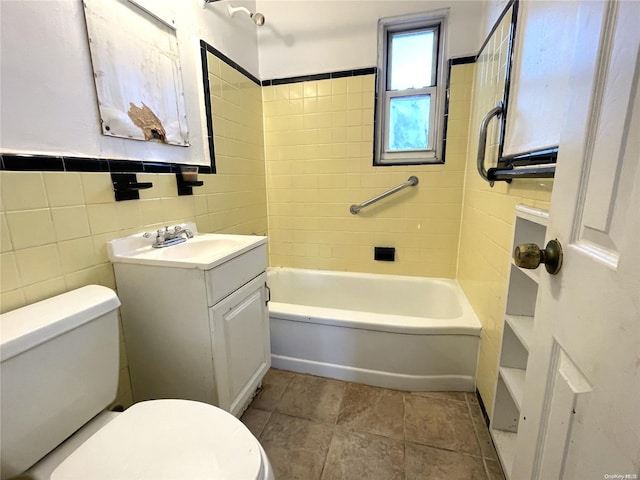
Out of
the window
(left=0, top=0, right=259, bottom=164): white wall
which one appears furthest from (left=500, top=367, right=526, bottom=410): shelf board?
(left=0, top=0, right=259, bottom=164): white wall

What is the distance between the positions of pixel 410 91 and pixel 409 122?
7.9 inches

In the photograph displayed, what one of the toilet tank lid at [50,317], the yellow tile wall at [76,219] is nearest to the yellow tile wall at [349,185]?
the yellow tile wall at [76,219]

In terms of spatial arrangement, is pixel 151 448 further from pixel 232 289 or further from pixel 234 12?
pixel 234 12

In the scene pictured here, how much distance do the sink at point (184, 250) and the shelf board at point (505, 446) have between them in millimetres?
1325

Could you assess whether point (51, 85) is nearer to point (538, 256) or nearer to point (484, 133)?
point (538, 256)

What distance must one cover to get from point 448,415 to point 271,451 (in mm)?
861

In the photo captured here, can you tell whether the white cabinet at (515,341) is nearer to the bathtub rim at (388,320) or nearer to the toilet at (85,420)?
the bathtub rim at (388,320)

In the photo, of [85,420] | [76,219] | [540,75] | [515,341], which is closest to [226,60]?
[76,219]

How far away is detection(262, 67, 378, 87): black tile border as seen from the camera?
6.45ft

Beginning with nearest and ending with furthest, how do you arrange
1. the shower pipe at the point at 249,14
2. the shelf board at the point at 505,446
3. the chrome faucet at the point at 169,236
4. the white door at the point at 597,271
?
the white door at the point at 597,271
the shelf board at the point at 505,446
the chrome faucet at the point at 169,236
the shower pipe at the point at 249,14

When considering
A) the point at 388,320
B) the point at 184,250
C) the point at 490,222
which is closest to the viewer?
the point at 184,250

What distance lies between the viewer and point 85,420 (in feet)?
2.78

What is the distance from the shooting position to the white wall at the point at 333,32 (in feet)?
5.87

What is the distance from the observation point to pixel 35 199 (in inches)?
34.5
